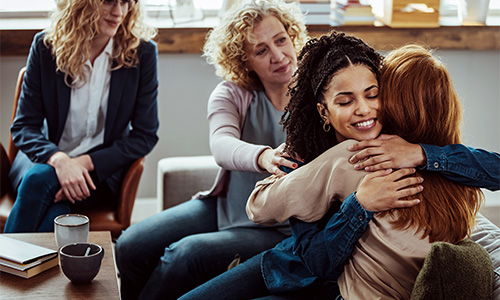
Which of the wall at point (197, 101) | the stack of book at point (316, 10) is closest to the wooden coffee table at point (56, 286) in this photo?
the wall at point (197, 101)

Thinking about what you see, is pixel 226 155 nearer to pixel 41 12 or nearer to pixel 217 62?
pixel 217 62

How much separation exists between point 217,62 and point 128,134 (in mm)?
580

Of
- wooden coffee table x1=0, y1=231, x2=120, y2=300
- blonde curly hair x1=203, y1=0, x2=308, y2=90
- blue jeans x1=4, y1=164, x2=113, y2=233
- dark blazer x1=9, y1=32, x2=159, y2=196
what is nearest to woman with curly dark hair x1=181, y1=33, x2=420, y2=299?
wooden coffee table x1=0, y1=231, x2=120, y2=300

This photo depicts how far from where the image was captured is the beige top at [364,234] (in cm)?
123

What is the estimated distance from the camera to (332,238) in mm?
1307

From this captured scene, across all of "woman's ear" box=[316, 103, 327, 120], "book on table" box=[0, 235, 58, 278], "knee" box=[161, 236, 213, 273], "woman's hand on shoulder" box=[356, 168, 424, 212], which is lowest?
"knee" box=[161, 236, 213, 273]

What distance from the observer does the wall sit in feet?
10.1

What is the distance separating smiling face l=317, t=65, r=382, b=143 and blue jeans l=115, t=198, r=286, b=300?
0.62m

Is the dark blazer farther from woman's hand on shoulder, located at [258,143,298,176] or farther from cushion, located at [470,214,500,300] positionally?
cushion, located at [470,214,500,300]

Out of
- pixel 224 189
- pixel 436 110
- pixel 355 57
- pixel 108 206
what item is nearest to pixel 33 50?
pixel 108 206

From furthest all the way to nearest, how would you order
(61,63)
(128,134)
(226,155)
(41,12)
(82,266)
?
(41,12)
(128,134)
(61,63)
(226,155)
(82,266)

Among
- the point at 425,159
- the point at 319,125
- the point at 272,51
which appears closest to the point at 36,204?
the point at 272,51

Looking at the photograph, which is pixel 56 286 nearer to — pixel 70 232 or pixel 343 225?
pixel 70 232

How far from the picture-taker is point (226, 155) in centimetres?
185
